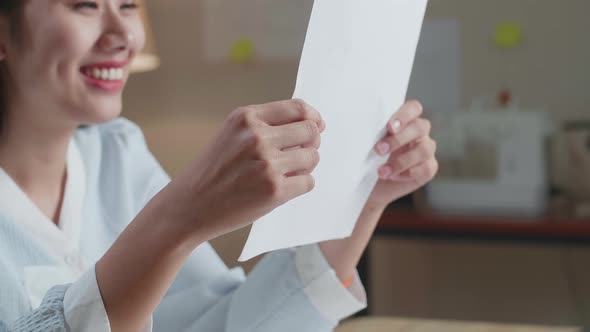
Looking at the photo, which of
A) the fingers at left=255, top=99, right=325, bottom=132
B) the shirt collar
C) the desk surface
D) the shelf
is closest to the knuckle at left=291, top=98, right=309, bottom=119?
the fingers at left=255, top=99, right=325, bottom=132

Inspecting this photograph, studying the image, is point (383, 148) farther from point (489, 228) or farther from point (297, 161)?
point (489, 228)

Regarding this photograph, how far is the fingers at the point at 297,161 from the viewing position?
32.1 inches

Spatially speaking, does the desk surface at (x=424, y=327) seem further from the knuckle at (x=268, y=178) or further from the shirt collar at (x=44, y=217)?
the knuckle at (x=268, y=178)

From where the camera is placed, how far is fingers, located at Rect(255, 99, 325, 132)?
83 cm

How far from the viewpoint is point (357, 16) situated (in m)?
0.96

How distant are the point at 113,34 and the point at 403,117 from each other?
439 mm

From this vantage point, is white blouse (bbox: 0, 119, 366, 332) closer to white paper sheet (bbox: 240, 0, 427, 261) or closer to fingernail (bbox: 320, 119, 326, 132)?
white paper sheet (bbox: 240, 0, 427, 261)

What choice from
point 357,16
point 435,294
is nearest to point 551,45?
point 435,294

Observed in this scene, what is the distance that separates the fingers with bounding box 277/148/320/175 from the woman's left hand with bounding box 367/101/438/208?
11.5 inches

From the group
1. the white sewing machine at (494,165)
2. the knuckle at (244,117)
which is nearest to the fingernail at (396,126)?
the knuckle at (244,117)

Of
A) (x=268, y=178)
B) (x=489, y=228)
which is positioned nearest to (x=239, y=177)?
(x=268, y=178)

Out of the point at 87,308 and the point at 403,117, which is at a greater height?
the point at 403,117

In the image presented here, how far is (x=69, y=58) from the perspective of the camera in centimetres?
119

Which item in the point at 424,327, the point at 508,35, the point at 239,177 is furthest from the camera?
the point at 508,35
